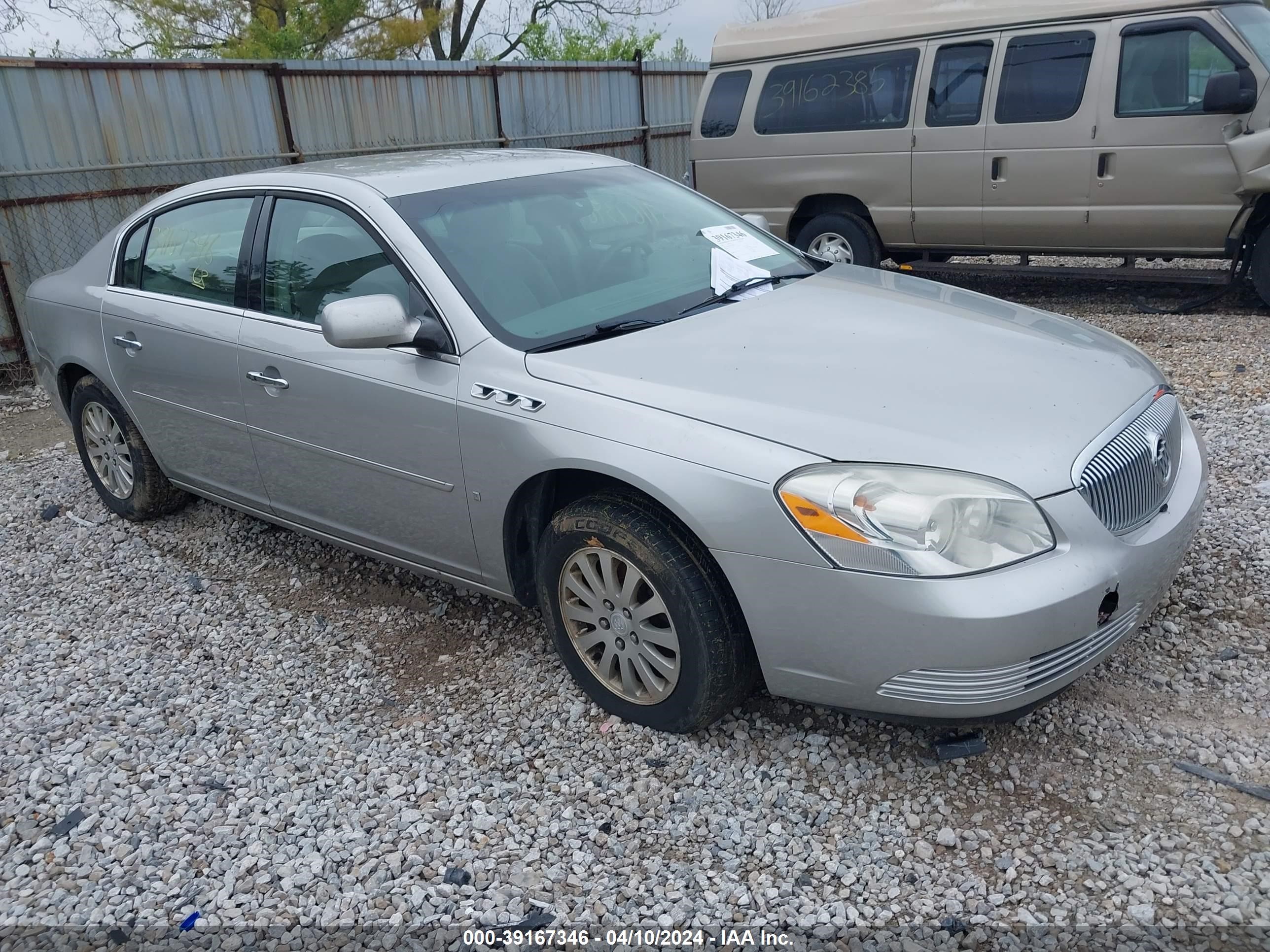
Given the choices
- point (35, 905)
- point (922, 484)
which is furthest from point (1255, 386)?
point (35, 905)

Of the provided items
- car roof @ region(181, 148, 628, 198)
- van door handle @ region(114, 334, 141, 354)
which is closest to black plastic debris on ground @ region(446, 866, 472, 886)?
car roof @ region(181, 148, 628, 198)

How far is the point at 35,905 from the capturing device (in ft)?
8.77

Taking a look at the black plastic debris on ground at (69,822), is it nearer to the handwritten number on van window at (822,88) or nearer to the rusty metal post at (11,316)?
the rusty metal post at (11,316)

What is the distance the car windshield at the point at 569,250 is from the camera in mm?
3348

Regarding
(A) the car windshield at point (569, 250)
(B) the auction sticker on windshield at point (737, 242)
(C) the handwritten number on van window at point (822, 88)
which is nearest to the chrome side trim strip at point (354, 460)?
(A) the car windshield at point (569, 250)

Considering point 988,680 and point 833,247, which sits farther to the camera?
point 833,247

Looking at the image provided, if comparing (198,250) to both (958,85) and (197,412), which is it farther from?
(958,85)

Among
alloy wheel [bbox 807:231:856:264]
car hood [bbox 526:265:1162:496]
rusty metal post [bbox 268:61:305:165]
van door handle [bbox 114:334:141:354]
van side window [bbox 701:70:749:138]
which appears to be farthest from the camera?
van side window [bbox 701:70:749:138]

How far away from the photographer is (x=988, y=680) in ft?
8.18

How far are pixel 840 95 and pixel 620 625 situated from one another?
6788mm

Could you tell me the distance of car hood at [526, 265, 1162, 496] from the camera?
2611 millimetres

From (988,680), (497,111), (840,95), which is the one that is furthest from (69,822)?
(497,111)

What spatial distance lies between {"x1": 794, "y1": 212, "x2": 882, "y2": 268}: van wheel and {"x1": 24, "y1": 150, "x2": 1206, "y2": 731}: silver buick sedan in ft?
15.3

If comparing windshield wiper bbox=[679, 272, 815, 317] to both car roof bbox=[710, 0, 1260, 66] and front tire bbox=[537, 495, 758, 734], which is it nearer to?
front tire bbox=[537, 495, 758, 734]
